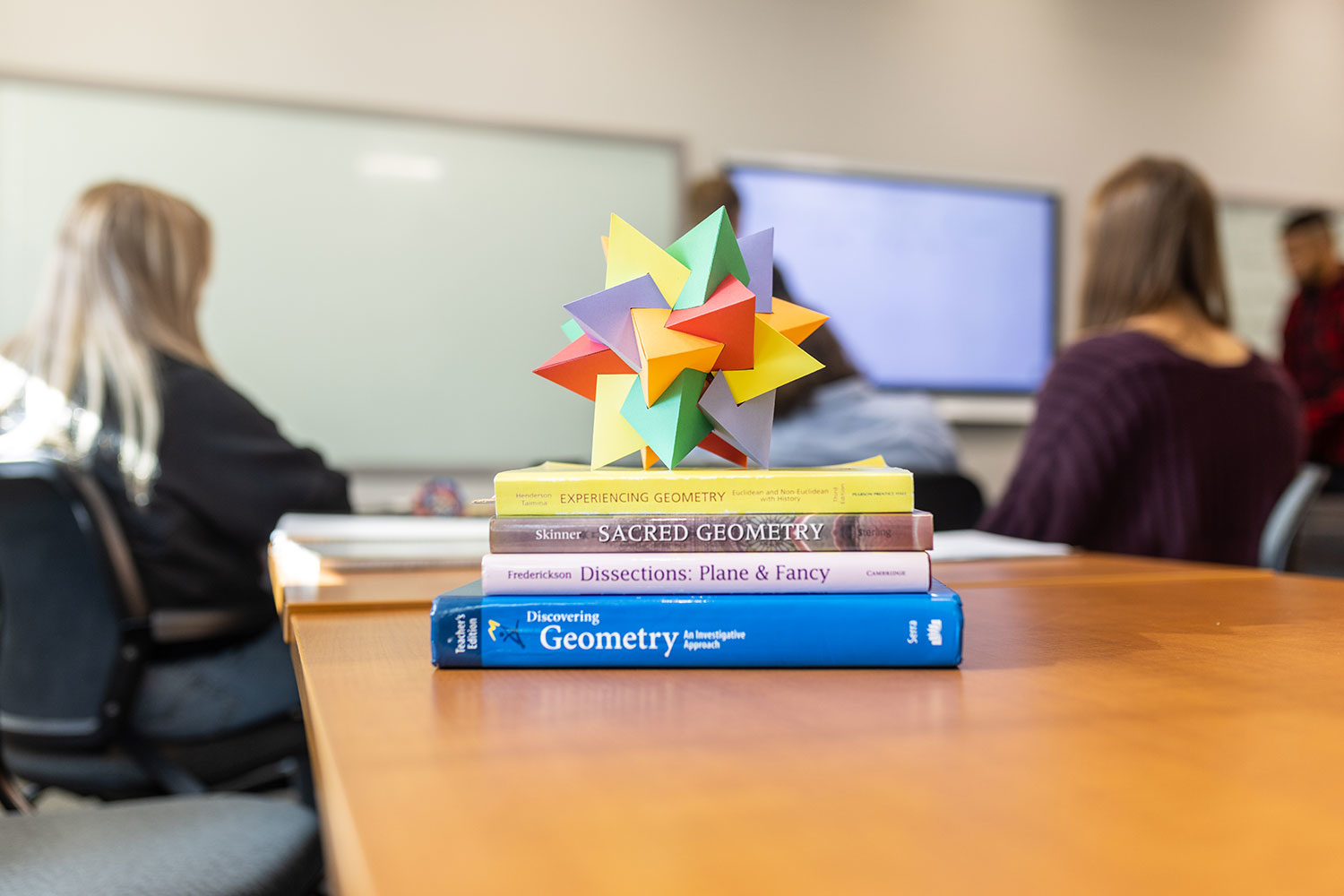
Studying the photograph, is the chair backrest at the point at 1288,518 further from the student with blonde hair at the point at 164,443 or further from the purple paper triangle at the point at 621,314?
the student with blonde hair at the point at 164,443

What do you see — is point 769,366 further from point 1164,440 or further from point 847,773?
point 1164,440

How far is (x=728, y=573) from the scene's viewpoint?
47 cm

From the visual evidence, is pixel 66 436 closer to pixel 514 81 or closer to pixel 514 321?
pixel 514 321

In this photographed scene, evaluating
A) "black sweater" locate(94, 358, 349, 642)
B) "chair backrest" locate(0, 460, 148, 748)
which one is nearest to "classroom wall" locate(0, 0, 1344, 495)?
"black sweater" locate(94, 358, 349, 642)

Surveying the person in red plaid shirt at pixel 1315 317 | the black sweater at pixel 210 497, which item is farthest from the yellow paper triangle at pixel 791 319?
the person in red plaid shirt at pixel 1315 317

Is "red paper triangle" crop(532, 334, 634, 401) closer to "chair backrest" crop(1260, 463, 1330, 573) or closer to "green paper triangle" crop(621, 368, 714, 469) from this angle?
"green paper triangle" crop(621, 368, 714, 469)

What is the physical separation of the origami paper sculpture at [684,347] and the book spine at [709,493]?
0.06 meters

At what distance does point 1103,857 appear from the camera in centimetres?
24

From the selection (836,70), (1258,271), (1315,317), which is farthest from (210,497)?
(1258,271)

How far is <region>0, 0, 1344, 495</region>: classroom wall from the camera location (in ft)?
8.90

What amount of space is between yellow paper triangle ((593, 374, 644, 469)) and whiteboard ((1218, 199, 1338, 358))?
3.90 m

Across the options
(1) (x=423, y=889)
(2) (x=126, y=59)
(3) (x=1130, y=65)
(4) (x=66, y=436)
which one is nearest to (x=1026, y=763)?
(1) (x=423, y=889)

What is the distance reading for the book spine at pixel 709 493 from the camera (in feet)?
1.59

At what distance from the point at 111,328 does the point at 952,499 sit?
1437mm
